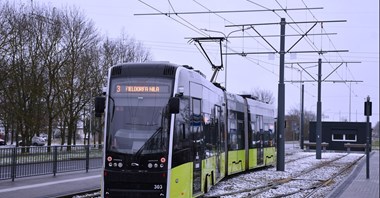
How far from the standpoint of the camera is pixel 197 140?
46.6 ft

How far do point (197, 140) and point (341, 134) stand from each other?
47.9m

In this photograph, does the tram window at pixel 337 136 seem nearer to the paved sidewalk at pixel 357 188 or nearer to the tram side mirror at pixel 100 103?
the paved sidewalk at pixel 357 188

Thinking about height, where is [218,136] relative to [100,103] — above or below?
below

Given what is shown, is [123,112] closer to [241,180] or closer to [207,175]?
[207,175]

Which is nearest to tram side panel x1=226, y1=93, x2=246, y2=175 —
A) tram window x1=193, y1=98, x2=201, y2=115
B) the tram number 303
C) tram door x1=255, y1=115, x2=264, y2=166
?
tram door x1=255, y1=115, x2=264, y2=166

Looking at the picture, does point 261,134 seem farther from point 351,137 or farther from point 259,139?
point 351,137

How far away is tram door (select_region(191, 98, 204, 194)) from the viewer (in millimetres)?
13859

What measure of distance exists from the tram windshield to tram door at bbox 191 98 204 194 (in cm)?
164

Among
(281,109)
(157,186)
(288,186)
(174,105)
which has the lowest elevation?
(288,186)

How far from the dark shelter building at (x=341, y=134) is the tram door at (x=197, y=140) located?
46.6 meters

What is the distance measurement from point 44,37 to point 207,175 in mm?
24789

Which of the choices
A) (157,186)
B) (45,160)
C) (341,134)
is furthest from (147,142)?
(341,134)

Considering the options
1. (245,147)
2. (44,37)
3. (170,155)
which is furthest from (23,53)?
(170,155)

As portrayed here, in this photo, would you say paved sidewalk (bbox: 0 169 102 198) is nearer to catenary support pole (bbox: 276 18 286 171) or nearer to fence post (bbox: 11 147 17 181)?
fence post (bbox: 11 147 17 181)
